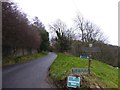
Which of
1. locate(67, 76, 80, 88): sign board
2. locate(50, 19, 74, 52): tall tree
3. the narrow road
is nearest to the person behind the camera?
locate(67, 76, 80, 88): sign board

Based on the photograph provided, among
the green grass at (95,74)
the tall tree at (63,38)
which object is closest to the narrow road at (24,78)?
the green grass at (95,74)

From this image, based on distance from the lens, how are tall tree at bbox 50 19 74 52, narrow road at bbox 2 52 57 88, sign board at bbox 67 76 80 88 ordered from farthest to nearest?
tall tree at bbox 50 19 74 52, narrow road at bbox 2 52 57 88, sign board at bbox 67 76 80 88

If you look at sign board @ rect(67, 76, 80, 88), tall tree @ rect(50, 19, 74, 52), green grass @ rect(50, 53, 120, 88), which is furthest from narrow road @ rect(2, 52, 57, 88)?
tall tree @ rect(50, 19, 74, 52)

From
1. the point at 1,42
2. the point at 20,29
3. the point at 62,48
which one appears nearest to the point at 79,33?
the point at 62,48

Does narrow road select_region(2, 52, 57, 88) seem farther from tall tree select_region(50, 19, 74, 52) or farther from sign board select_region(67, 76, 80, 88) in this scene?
tall tree select_region(50, 19, 74, 52)

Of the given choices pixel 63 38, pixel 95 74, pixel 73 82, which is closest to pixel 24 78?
pixel 95 74

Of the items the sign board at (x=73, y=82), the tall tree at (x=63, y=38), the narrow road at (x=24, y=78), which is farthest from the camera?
the tall tree at (x=63, y=38)

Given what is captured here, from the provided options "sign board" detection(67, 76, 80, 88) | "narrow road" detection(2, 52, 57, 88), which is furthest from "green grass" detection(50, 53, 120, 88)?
"sign board" detection(67, 76, 80, 88)

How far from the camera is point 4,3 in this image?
25.8 m

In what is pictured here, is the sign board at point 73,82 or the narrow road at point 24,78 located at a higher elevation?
the sign board at point 73,82

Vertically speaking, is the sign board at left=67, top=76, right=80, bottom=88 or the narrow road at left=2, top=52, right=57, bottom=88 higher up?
the sign board at left=67, top=76, right=80, bottom=88

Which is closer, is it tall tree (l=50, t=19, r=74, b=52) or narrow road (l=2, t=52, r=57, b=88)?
narrow road (l=2, t=52, r=57, b=88)

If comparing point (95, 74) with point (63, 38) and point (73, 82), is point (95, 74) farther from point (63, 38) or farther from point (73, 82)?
point (63, 38)

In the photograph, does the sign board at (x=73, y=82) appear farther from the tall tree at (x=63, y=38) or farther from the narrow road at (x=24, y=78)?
the tall tree at (x=63, y=38)
